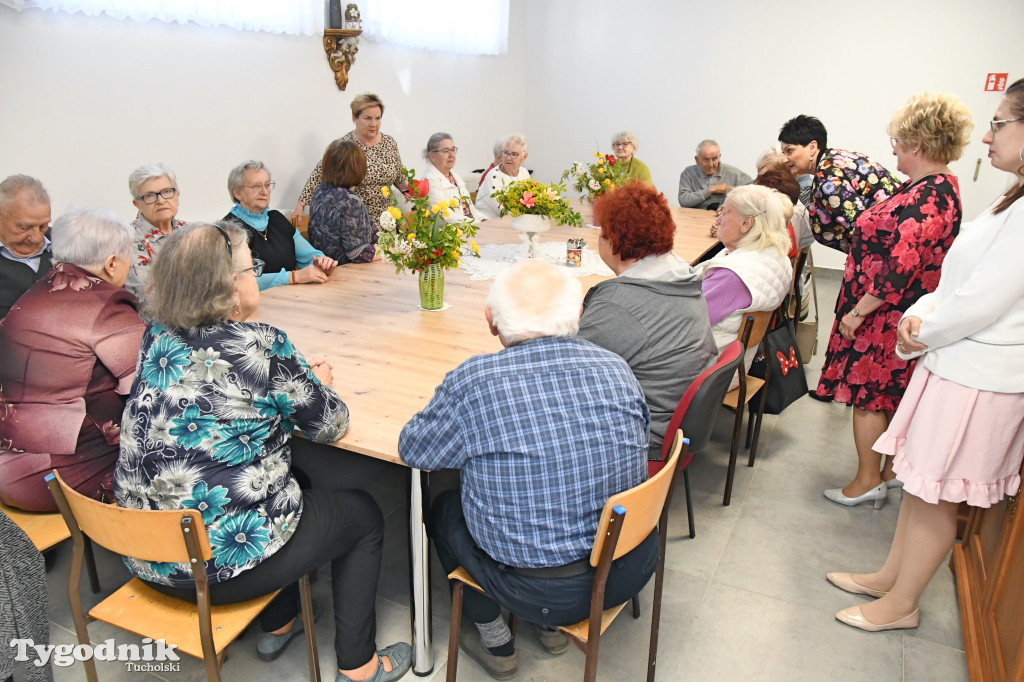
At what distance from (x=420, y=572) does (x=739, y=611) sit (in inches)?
43.1

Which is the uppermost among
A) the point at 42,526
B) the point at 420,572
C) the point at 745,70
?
the point at 745,70

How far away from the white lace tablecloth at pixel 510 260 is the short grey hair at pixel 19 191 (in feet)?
5.67

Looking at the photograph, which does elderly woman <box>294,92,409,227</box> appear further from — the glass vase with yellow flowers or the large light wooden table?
the glass vase with yellow flowers

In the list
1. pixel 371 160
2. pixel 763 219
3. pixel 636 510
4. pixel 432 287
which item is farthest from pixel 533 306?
pixel 371 160

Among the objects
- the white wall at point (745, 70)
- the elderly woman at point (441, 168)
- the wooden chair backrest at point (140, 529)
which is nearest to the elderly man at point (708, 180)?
the white wall at point (745, 70)

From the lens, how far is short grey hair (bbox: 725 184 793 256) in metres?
2.89

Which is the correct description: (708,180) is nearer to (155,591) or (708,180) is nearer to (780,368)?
(780,368)

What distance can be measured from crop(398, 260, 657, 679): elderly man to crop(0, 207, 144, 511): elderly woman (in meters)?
0.92

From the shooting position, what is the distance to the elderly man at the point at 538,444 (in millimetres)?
1598

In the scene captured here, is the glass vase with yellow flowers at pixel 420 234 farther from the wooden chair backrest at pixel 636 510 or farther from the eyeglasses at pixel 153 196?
the wooden chair backrest at pixel 636 510

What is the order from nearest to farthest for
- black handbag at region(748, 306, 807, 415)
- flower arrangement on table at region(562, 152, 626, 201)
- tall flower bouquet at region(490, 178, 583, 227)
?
black handbag at region(748, 306, 807, 415), tall flower bouquet at region(490, 178, 583, 227), flower arrangement on table at region(562, 152, 626, 201)

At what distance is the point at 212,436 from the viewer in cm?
165

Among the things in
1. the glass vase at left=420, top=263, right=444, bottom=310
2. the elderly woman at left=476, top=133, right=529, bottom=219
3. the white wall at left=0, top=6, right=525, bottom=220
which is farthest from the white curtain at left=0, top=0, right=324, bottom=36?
the glass vase at left=420, top=263, right=444, bottom=310

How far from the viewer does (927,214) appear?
2459 mm
